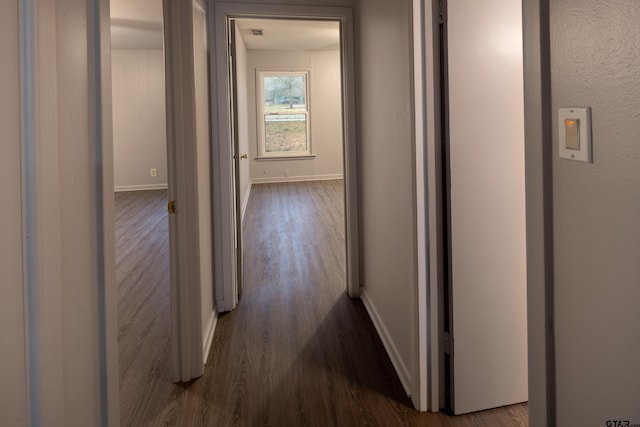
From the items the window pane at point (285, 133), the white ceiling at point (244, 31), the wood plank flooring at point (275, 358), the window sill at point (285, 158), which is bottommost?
the wood plank flooring at point (275, 358)

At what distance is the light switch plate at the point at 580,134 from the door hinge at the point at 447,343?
117cm

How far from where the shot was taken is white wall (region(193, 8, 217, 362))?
2443 millimetres

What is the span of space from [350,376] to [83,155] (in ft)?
5.62

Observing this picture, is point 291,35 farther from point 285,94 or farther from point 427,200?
point 427,200

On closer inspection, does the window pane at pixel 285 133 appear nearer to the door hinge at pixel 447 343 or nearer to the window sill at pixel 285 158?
the window sill at pixel 285 158

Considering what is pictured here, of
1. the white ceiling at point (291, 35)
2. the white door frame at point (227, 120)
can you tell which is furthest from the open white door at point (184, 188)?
the white ceiling at point (291, 35)

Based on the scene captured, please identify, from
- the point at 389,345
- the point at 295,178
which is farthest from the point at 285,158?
the point at 389,345

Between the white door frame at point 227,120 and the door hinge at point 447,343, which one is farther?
the white door frame at point 227,120

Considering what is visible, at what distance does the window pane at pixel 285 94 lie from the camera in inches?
359

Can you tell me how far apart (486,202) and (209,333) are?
1699 mm

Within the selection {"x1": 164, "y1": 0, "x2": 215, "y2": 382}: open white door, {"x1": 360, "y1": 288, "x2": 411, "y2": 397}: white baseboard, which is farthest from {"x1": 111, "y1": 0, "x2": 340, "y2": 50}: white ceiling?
{"x1": 360, "y1": 288, "x2": 411, "y2": 397}: white baseboard

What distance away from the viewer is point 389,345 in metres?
2.51

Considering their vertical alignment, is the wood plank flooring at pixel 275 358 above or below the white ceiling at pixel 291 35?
below

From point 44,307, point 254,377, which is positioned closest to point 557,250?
point 44,307
